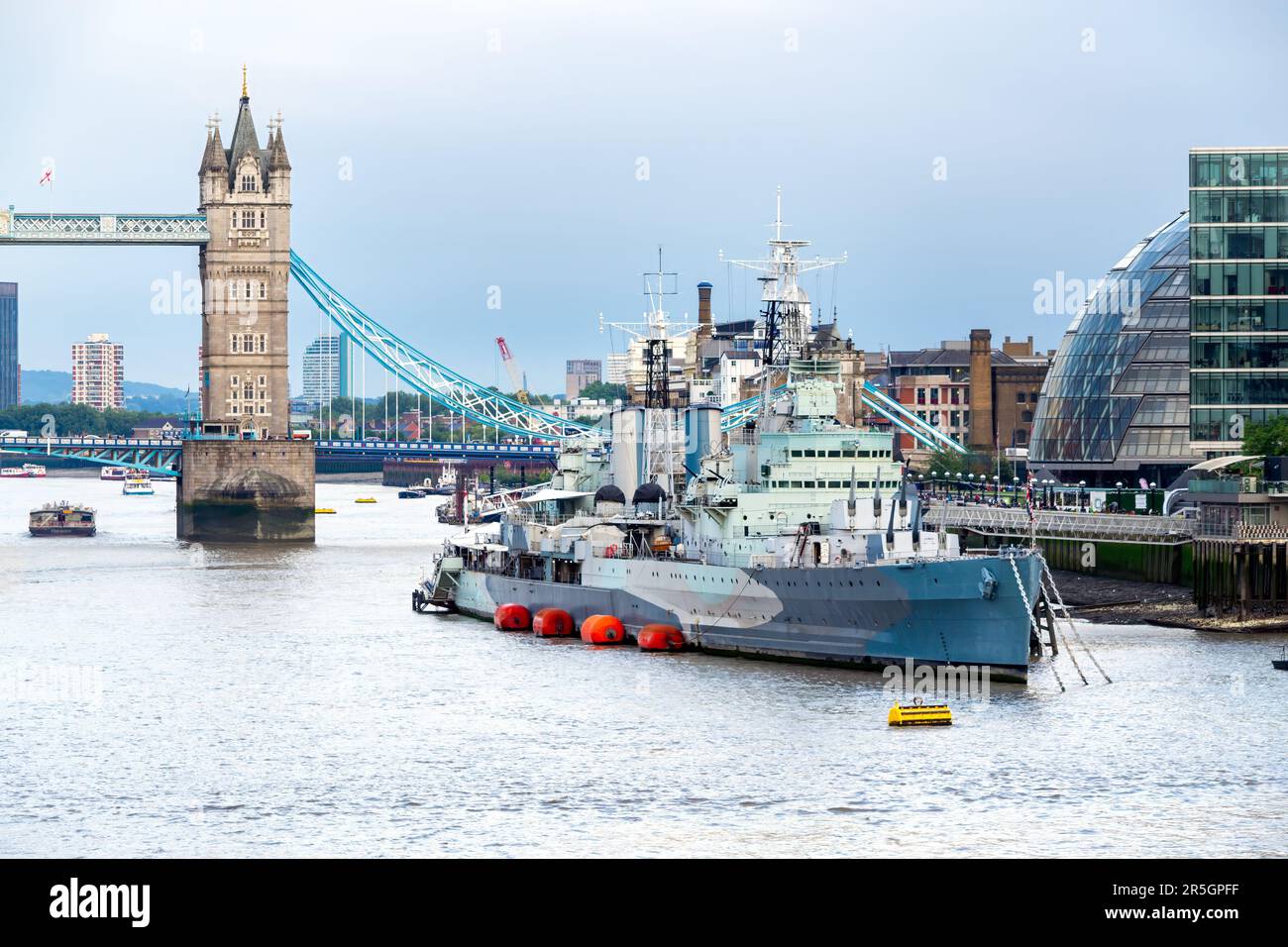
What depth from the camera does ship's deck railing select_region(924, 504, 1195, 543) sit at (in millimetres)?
55344

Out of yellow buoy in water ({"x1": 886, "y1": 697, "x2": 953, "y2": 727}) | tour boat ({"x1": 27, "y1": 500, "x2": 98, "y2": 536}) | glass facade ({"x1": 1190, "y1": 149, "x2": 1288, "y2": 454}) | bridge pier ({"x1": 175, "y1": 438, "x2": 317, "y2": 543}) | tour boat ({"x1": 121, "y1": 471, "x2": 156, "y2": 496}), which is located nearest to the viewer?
yellow buoy in water ({"x1": 886, "y1": 697, "x2": 953, "y2": 727})

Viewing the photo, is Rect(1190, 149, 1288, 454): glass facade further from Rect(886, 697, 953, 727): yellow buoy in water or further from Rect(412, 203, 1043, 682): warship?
Rect(886, 697, 953, 727): yellow buoy in water

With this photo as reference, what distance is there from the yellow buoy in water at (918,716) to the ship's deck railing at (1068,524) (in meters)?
20.0

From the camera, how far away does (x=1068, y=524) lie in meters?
59.9

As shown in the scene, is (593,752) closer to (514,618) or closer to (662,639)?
(662,639)

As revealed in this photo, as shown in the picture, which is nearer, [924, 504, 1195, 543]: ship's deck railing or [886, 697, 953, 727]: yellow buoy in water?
[886, 697, 953, 727]: yellow buoy in water

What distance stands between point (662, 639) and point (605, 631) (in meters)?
2.98

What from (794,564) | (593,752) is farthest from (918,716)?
(794,564)

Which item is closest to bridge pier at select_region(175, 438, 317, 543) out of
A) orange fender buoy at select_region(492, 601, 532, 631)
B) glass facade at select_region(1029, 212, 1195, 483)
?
glass facade at select_region(1029, 212, 1195, 483)

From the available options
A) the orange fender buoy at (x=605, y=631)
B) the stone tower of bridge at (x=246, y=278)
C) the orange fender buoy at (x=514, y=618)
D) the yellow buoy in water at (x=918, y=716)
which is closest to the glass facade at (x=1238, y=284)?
the orange fender buoy at (x=514, y=618)

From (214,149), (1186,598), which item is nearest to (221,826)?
(1186,598)

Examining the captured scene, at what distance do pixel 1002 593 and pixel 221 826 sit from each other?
15.7 m

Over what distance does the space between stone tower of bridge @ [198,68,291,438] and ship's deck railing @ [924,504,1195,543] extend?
159ft

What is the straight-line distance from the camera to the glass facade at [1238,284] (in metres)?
65.9
